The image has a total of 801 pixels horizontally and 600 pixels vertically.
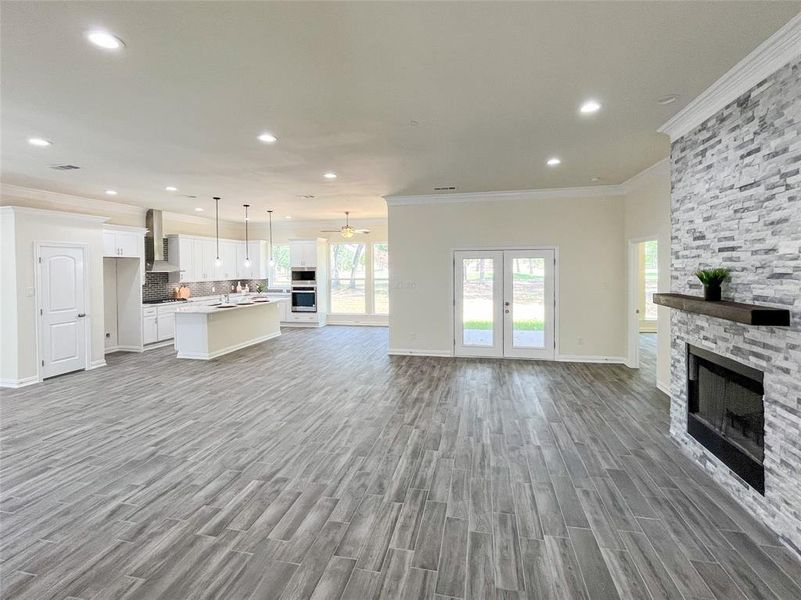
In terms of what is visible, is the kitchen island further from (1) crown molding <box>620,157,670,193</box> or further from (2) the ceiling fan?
(1) crown molding <box>620,157,670,193</box>

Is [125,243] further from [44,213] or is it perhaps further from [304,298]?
[304,298]

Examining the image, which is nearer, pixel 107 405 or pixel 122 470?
pixel 122 470

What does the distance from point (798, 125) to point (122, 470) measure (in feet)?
17.5

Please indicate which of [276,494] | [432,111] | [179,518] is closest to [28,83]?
[432,111]

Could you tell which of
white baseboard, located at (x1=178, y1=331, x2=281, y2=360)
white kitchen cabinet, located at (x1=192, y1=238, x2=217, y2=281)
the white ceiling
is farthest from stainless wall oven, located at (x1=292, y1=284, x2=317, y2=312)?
the white ceiling

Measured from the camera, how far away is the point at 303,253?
1110 cm

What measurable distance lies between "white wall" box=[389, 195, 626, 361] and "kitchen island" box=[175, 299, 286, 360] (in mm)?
3325

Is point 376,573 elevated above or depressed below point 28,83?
below

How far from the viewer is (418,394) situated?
17.1 ft

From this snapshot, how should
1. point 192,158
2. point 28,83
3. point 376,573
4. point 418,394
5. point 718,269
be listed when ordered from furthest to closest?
point 418,394
point 192,158
point 718,269
point 28,83
point 376,573

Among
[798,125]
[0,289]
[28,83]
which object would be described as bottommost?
[0,289]

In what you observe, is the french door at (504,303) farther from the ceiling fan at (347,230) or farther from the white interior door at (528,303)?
the ceiling fan at (347,230)

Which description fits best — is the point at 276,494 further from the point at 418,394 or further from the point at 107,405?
the point at 107,405

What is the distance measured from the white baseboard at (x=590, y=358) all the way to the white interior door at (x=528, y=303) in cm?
20
